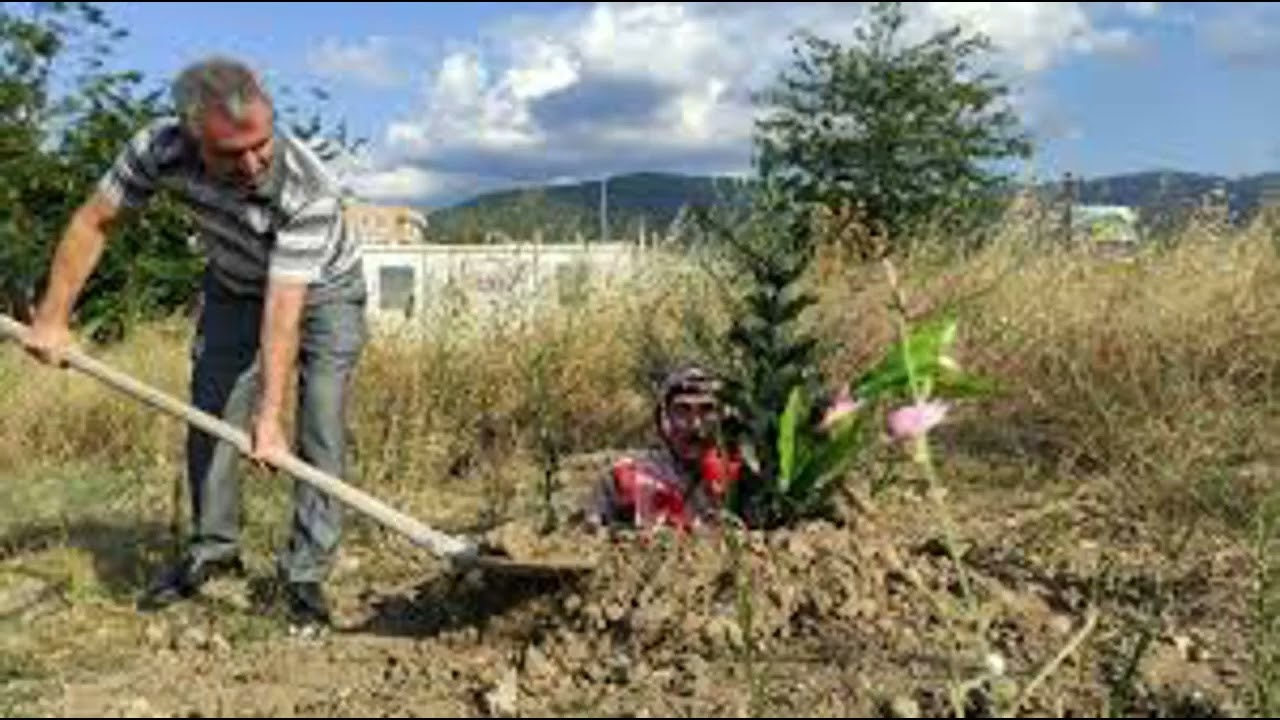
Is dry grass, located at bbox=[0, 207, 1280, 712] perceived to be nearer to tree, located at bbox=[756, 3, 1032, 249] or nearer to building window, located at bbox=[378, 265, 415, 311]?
building window, located at bbox=[378, 265, 415, 311]

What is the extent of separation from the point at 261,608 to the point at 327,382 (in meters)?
0.70

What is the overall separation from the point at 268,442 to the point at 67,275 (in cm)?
102

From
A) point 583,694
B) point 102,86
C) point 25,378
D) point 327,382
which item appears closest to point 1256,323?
point 327,382

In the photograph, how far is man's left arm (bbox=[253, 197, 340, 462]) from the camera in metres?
5.39

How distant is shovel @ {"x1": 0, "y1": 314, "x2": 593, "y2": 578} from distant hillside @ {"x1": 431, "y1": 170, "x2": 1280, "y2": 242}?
4658mm

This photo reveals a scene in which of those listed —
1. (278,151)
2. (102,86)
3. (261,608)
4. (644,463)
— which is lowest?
(261,608)

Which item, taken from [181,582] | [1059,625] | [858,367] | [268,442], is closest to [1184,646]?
[1059,625]

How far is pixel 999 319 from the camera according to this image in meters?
9.08

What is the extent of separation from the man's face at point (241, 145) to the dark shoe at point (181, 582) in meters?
1.33

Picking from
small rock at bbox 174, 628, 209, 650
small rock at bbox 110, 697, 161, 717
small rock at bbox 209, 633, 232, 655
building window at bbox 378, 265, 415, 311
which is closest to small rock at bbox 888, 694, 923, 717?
small rock at bbox 110, 697, 161, 717

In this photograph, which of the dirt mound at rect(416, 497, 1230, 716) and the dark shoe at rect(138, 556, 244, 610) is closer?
the dirt mound at rect(416, 497, 1230, 716)

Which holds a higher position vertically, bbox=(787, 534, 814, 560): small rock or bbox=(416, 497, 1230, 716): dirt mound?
bbox=(787, 534, 814, 560): small rock

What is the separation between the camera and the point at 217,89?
538 cm

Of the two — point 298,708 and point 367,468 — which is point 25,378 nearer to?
point 367,468
